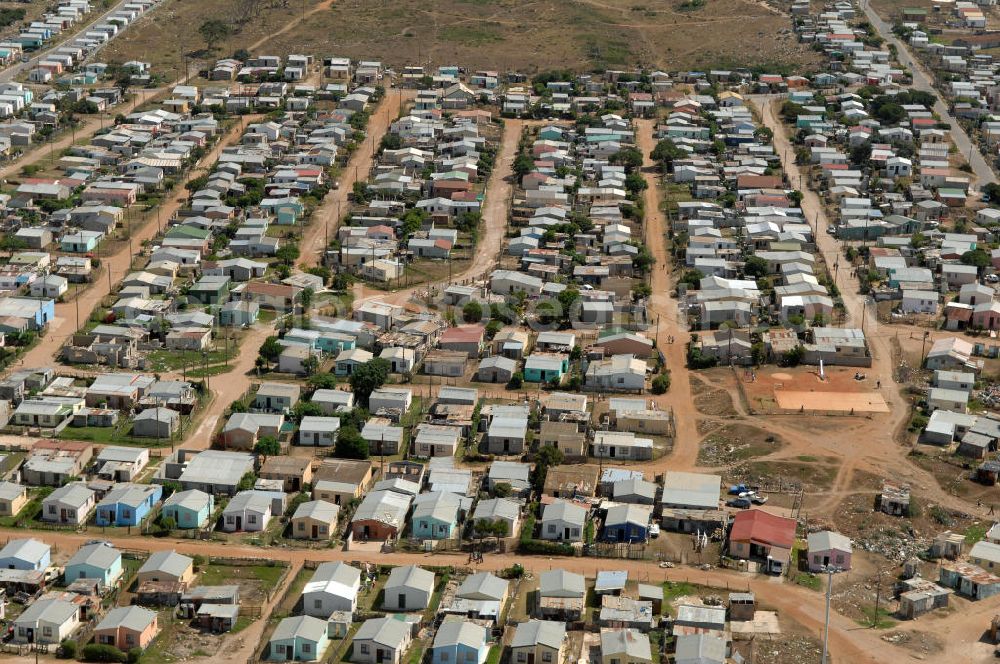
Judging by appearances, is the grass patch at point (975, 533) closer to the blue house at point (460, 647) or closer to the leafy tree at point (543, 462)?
the leafy tree at point (543, 462)

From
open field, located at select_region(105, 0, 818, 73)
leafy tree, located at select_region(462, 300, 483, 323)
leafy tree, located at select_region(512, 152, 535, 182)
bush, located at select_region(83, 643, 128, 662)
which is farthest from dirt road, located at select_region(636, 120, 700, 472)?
open field, located at select_region(105, 0, 818, 73)

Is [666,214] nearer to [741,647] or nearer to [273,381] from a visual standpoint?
[273,381]

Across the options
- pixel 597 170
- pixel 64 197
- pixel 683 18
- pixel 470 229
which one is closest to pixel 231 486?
pixel 470 229

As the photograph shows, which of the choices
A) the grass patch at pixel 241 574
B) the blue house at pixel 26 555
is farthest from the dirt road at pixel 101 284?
the grass patch at pixel 241 574

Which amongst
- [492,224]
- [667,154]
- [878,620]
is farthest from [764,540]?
[667,154]

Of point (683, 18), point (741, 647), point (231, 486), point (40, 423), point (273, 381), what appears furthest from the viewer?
point (683, 18)
